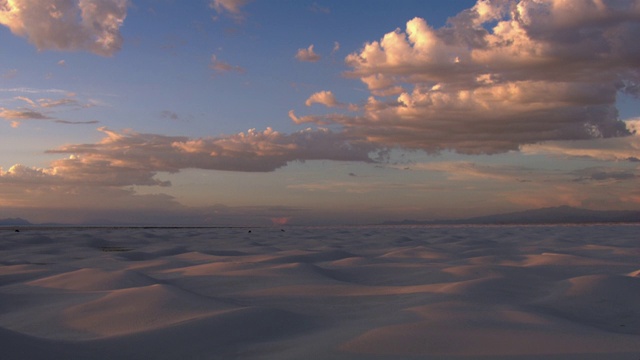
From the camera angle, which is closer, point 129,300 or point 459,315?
point 459,315

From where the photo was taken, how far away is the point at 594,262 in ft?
18.4

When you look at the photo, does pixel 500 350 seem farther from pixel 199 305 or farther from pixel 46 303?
→ pixel 46 303

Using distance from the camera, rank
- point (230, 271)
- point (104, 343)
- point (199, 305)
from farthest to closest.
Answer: point (230, 271)
point (199, 305)
point (104, 343)

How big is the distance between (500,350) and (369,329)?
0.60 metres

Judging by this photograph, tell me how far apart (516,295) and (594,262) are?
2.58 metres

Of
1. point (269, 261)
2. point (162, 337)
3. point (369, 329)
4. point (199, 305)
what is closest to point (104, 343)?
point (162, 337)

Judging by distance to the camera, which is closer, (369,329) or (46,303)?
(369,329)

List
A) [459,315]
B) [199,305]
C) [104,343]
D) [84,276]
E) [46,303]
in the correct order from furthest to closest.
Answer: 1. [84,276]
2. [46,303]
3. [199,305]
4. [459,315]
5. [104,343]

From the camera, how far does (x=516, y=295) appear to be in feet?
11.7

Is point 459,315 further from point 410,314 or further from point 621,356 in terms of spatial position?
point 621,356

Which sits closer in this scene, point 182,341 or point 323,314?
point 182,341

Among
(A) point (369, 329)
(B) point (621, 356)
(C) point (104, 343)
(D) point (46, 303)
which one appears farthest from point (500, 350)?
(D) point (46, 303)

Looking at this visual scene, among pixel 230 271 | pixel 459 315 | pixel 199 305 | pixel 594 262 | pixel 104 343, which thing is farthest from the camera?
pixel 594 262

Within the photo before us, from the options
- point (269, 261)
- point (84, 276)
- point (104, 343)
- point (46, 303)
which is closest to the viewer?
point (104, 343)
